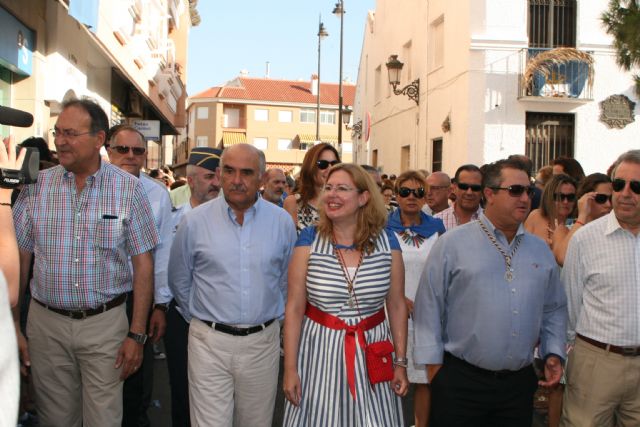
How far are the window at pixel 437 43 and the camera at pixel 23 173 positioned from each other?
53.9 feet

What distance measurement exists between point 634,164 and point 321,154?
2.43m

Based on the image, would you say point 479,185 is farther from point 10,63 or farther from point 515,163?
point 10,63

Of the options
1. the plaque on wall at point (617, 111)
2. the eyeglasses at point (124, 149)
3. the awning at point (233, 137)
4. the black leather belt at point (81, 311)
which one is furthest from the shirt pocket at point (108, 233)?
the awning at point (233, 137)

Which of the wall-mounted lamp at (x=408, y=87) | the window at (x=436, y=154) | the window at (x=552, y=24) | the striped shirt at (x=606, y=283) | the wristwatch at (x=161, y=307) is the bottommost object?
the wristwatch at (x=161, y=307)

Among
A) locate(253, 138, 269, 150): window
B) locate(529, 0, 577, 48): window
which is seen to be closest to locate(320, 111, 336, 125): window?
locate(253, 138, 269, 150): window

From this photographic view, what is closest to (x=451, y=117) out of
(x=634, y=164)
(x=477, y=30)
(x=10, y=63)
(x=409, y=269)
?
(x=477, y=30)

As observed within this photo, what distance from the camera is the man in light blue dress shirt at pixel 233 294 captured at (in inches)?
154

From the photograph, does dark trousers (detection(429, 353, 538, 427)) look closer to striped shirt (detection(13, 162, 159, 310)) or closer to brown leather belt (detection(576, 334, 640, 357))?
brown leather belt (detection(576, 334, 640, 357))

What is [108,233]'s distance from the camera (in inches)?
150

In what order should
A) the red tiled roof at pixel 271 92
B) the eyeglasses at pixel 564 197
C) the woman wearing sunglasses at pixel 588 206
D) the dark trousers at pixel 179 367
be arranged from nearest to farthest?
the dark trousers at pixel 179 367
the woman wearing sunglasses at pixel 588 206
the eyeglasses at pixel 564 197
the red tiled roof at pixel 271 92

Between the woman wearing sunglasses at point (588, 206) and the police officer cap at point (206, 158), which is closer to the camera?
the woman wearing sunglasses at point (588, 206)

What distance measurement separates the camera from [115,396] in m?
3.90

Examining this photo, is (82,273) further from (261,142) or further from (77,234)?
(261,142)

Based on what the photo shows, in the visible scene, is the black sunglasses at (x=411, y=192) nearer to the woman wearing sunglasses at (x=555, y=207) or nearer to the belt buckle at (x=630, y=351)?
the woman wearing sunglasses at (x=555, y=207)
